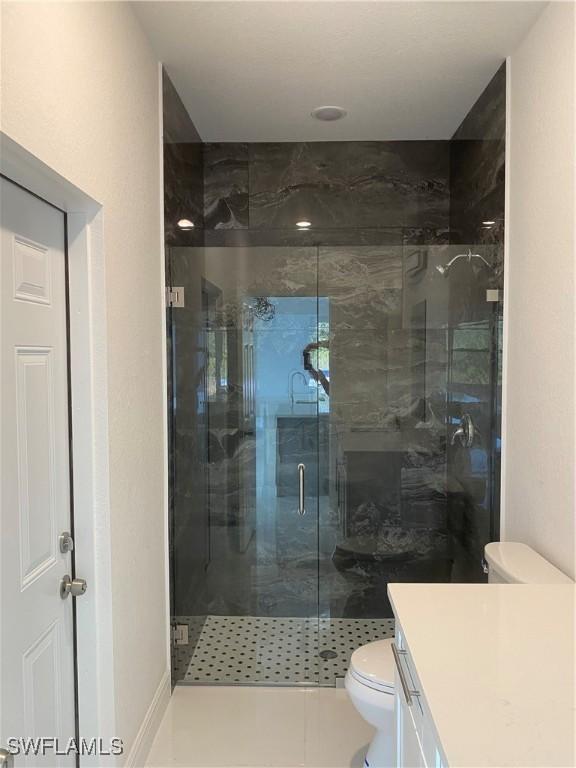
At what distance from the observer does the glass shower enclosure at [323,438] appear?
304cm

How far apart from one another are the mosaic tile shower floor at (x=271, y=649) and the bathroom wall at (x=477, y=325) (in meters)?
0.69

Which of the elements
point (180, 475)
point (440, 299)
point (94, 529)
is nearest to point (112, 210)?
point (94, 529)

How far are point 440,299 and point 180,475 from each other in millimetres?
1666

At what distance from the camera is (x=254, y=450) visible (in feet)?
10.4

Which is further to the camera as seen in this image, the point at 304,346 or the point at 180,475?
the point at 304,346

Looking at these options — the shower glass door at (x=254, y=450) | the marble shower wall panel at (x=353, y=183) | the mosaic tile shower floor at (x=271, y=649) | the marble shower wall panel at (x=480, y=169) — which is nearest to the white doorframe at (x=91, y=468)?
the mosaic tile shower floor at (x=271, y=649)

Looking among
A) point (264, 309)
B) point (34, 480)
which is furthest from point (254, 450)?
point (34, 480)

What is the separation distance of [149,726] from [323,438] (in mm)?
1582

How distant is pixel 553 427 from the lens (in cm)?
189

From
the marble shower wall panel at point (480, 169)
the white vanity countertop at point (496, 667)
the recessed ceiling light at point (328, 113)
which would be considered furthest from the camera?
the recessed ceiling light at point (328, 113)

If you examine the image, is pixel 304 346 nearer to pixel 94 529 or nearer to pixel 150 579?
pixel 150 579

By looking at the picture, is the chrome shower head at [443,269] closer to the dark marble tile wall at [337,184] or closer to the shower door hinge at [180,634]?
the dark marble tile wall at [337,184]

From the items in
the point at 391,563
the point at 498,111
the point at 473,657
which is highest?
the point at 498,111

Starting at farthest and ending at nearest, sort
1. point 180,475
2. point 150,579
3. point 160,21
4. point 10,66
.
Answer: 1. point 180,475
2. point 150,579
3. point 160,21
4. point 10,66
